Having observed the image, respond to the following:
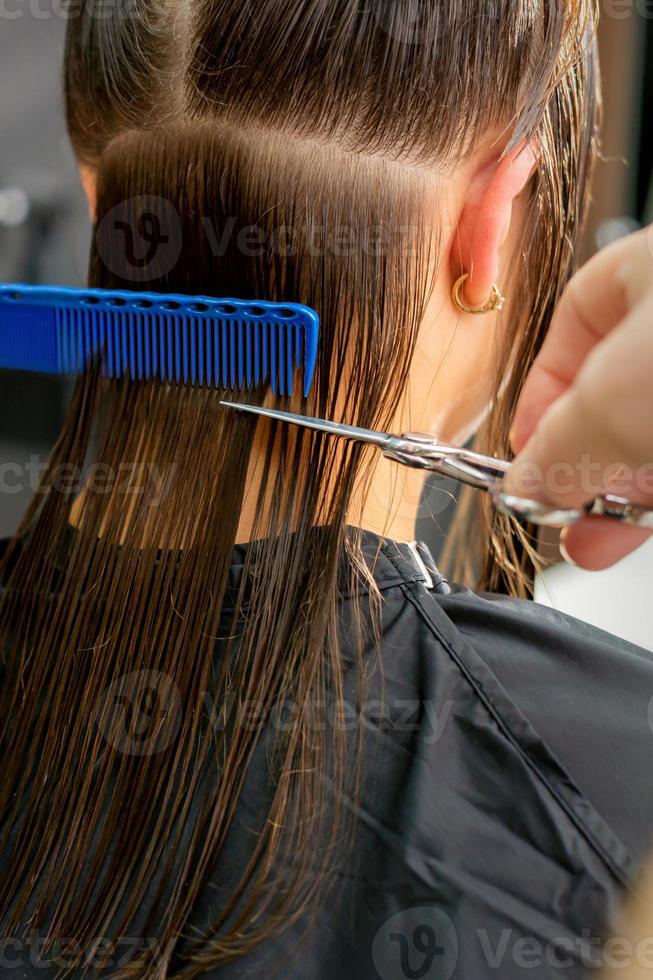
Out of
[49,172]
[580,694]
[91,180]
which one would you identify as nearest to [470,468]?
[580,694]

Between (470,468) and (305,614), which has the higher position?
(470,468)

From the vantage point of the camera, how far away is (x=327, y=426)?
737 mm

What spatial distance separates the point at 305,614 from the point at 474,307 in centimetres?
36

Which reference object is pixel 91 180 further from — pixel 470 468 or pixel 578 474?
pixel 578 474

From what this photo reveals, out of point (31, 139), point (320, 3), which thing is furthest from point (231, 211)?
point (31, 139)

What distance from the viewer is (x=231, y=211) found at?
751 mm

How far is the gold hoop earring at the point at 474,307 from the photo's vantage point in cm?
84

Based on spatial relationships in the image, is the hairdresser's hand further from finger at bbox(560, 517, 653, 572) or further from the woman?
the woman

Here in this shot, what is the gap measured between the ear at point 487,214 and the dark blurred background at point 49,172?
1.77 ft

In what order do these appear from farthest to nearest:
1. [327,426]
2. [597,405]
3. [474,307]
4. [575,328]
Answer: [474,307]
[327,426]
[575,328]
[597,405]

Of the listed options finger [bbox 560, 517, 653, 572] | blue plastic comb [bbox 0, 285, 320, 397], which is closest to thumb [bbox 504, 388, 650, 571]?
finger [bbox 560, 517, 653, 572]

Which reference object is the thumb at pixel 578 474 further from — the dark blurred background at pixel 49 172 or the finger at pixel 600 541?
the dark blurred background at pixel 49 172

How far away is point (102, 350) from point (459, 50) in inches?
17.2

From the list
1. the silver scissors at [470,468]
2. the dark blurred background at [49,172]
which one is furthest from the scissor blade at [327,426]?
the dark blurred background at [49,172]
